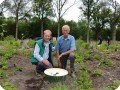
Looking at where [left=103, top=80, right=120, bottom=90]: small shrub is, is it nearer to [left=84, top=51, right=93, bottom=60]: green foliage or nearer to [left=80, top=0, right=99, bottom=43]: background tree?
[left=84, top=51, right=93, bottom=60]: green foliage

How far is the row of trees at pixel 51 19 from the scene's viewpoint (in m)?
13.4

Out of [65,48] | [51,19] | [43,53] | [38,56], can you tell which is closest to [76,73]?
[65,48]

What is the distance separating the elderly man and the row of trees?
12.9 feet

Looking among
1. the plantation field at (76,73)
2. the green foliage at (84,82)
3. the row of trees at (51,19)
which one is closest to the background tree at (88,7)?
the row of trees at (51,19)

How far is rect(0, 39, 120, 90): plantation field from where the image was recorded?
23.2 feet

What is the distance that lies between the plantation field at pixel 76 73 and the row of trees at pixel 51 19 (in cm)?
230

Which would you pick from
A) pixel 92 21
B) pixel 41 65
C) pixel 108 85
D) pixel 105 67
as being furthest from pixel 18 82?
pixel 92 21

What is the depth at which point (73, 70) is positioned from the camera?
780 centimetres

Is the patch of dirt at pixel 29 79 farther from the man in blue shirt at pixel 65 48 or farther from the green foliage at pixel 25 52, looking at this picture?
the green foliage at pixel 25 52

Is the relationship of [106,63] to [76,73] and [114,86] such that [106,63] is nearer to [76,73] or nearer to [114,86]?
[76,73]

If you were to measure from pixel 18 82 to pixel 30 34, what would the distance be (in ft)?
21.3

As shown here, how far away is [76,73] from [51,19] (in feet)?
20.9

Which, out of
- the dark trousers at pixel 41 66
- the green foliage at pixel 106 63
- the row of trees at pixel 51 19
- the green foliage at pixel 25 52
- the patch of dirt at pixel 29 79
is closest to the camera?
the patch of dirt at pixel 29 79

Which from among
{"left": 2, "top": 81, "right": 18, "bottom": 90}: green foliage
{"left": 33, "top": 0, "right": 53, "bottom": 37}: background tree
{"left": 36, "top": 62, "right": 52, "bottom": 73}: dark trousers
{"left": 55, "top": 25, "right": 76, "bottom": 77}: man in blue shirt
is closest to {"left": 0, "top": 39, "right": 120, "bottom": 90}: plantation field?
{"left": 2, "top": 81, "right": 18, "bottom": 90}: green foliage
